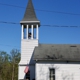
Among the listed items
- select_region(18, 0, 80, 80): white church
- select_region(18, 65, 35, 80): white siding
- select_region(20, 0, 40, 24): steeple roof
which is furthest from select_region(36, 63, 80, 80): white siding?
select_region(20, 0, 40, 24): steeple roof

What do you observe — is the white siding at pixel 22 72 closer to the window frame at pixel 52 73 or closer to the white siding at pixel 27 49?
the white siding at pixel 27 49

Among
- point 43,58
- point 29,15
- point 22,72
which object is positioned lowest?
point 22,72

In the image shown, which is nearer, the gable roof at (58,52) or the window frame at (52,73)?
the window frame at (52,73)

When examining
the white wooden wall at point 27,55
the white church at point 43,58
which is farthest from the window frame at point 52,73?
the white wooden wall at point 27,55

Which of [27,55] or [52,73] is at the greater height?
[27,55]

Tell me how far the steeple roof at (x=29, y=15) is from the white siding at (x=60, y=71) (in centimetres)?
703

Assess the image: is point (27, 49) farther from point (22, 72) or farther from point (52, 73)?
point (52, 73)

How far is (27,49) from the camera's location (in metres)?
27.7

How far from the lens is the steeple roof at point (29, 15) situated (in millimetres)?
28602

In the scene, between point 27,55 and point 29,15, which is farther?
point 29,15

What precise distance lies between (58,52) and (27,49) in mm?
4292

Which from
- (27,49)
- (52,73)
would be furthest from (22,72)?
(52,73)

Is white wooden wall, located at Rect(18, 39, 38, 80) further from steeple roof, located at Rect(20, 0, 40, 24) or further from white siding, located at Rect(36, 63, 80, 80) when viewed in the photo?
white siding, located at Rect(36, 63, 80, 80)

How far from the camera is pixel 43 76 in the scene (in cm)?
2422
